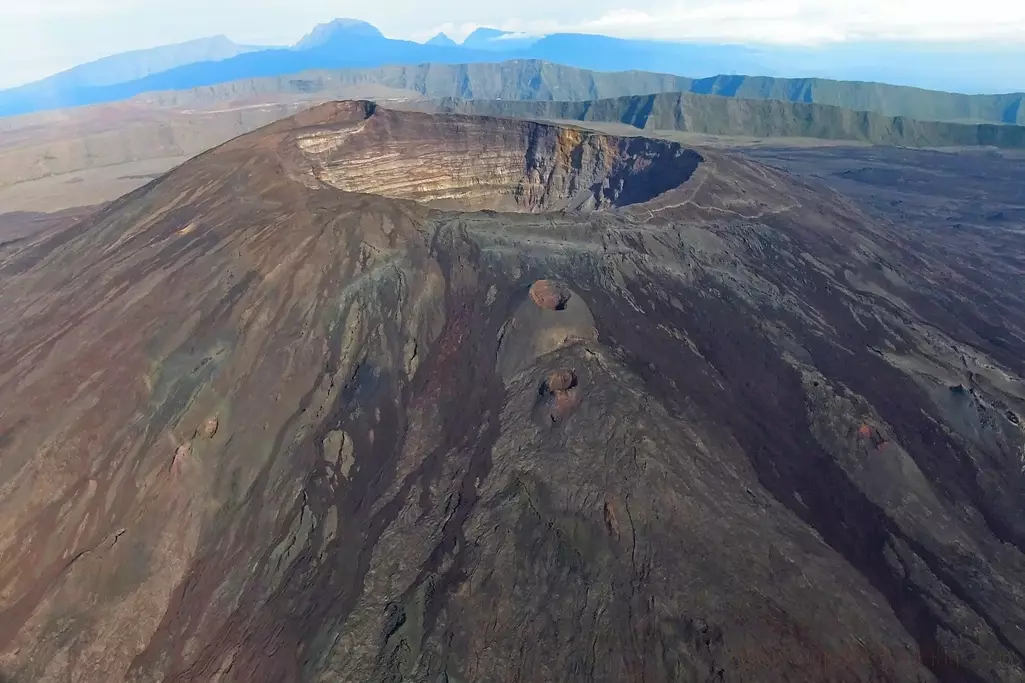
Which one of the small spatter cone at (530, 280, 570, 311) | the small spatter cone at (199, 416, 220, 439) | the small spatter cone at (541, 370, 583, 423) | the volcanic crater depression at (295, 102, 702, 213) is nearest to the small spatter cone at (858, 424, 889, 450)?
→ the small spatter cone at (541, 370, 583, 423)

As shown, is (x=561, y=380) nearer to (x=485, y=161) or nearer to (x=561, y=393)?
(x=561, y=393)

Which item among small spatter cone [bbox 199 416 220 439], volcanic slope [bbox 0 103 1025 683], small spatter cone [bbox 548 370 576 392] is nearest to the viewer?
volcanic slope [bbox 0 103 1025 683]

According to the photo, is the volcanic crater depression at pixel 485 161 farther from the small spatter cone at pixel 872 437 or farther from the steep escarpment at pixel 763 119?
the steep escarpment at pixel 763 119

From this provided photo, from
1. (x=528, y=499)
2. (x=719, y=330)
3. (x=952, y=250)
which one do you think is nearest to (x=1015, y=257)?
(x=952, y=250)

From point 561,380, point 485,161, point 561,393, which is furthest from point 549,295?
point 485,161

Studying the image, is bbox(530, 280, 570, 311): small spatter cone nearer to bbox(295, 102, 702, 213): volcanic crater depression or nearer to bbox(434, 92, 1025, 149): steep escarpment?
bbox(295, 102, 702, 213): volcanic crater depression

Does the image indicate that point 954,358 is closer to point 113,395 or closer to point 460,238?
point 460,238
